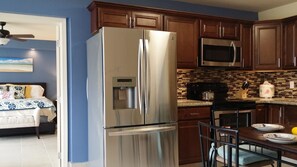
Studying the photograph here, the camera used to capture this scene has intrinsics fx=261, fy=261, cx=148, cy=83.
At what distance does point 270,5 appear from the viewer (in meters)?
4.33

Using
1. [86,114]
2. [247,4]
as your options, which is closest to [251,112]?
[247,4]

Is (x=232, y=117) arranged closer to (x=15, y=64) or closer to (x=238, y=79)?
(x=238, y=79)

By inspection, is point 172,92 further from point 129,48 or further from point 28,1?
point 28,1

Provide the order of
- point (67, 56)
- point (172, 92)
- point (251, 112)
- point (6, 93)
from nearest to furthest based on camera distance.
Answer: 1. point (172, 92)
2. point (67, 56)
3. point (251, 112)
4. point (6, 93)

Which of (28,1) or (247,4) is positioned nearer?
→ (28,1)

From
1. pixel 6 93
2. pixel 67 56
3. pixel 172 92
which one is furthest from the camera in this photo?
pixel 6 93

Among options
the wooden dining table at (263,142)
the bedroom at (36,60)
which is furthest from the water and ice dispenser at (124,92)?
the bedroom at (36,60)

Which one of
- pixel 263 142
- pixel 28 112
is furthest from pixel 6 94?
pixel 263 142

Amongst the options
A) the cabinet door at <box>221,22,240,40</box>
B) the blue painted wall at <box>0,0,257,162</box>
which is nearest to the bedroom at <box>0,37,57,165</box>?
the blue painted wall at <box>0,0,257,162</box>

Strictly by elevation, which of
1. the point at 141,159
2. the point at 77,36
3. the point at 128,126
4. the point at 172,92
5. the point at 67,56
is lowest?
the point at 141,159

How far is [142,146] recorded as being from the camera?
2.90 metres

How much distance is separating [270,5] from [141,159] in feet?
10.9

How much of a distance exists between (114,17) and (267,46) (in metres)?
2.52

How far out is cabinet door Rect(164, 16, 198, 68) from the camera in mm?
3674
